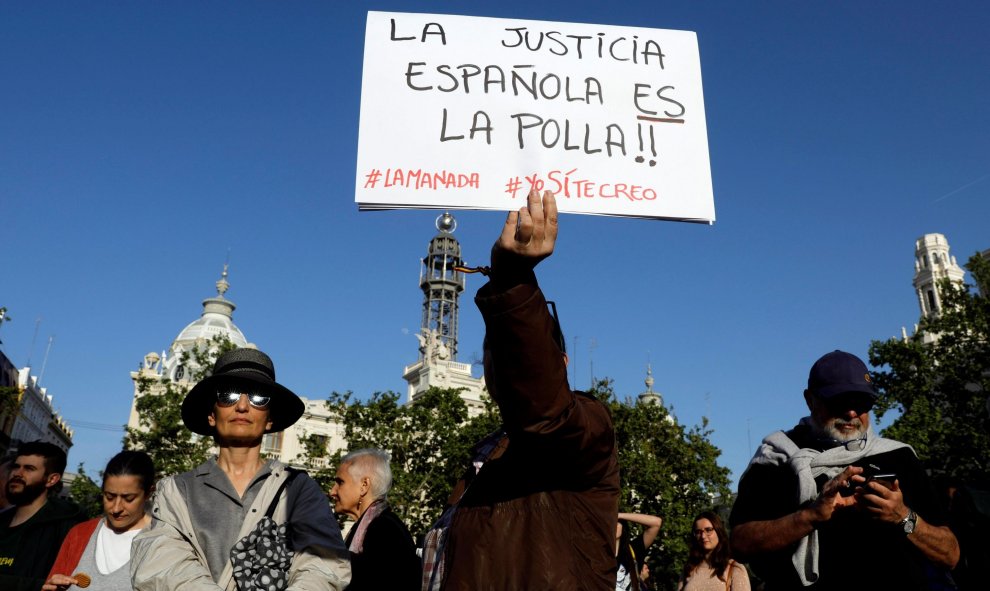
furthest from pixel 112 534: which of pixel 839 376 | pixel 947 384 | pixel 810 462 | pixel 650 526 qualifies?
pixel 947 384

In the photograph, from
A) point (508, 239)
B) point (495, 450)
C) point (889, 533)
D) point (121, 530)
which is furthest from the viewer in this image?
point (121, 530)

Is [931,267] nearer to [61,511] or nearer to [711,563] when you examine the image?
[711,563]

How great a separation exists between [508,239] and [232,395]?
2034 millimetres

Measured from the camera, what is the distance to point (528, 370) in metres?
1.95

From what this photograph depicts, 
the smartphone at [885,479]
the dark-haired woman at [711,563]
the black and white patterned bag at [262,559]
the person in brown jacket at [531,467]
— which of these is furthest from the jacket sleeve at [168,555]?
the dark-haired woman at [711,563]

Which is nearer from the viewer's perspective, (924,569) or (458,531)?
(458,531)

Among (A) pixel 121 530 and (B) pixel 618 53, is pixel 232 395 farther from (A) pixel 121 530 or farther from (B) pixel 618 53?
(B) pixel 618 53

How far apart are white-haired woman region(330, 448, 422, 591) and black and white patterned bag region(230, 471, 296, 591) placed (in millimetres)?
1817

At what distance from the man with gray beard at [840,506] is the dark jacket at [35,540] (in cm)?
439

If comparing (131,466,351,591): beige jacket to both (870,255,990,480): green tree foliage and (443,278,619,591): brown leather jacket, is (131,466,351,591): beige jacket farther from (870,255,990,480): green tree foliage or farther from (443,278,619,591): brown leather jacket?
(870,255,990,480): green tree foliage

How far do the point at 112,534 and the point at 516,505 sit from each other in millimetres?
3451

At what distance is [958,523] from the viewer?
3.68 m

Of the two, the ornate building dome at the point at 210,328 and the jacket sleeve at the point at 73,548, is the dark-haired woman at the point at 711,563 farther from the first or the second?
the ornate building dome at the point at 210,328

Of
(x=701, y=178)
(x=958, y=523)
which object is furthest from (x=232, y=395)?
(x=958, y=523)
